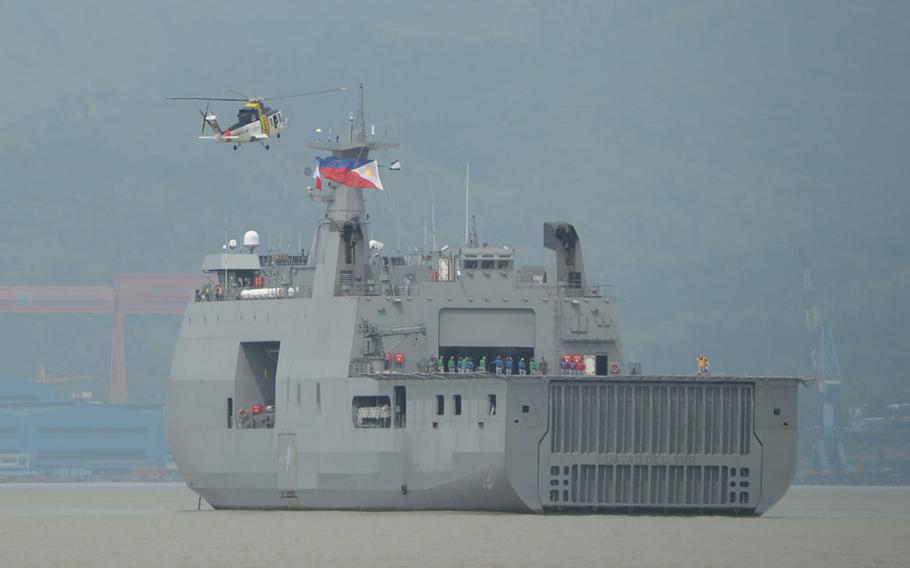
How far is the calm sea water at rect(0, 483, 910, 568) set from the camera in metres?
68.4

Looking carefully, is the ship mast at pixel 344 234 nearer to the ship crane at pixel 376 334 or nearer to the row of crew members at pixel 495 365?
the ship crane at pixel 376 334

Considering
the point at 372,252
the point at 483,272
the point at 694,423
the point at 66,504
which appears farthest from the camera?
the point at 66,504

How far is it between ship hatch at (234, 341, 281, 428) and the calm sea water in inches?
138

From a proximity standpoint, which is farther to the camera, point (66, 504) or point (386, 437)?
point (66, 504)

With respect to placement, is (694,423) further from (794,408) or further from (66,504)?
(66,504)

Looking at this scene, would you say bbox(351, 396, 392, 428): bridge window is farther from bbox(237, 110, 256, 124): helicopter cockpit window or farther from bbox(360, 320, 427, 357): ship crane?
bbox(237, 110, 256, 124): helicopter cockpit window

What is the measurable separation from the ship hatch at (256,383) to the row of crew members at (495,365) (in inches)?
266

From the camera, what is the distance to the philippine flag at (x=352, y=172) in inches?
3703

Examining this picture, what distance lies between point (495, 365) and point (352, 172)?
9372mm

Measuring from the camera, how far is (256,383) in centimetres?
9481

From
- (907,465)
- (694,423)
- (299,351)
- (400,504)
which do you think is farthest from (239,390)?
(907,465)

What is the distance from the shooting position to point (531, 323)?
89500 millimetres

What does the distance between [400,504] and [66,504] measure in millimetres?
33703

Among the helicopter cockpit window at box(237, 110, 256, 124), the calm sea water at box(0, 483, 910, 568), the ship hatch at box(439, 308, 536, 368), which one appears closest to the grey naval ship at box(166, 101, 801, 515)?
the ship hatch at box(439, 308, 536, 368)
